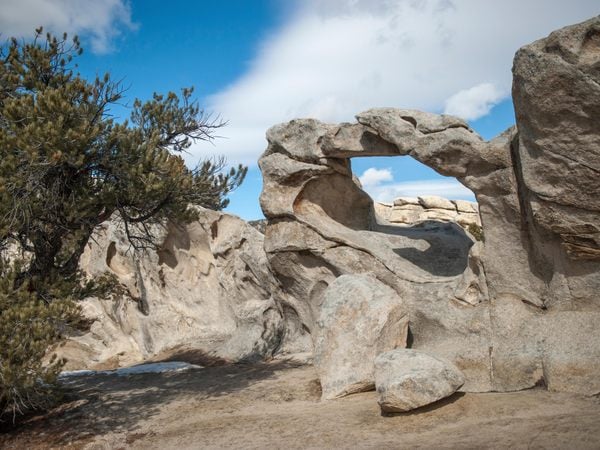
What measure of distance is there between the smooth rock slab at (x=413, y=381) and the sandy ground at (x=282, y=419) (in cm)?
25

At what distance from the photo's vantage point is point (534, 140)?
8.88 metres

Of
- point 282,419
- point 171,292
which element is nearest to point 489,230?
point 282,419

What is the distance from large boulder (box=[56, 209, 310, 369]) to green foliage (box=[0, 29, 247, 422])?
249 inches

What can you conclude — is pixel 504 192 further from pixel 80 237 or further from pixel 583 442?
pixel 80 237

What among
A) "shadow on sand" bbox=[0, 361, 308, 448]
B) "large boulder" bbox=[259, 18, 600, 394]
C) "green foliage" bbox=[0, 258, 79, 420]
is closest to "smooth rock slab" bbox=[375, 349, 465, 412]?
"large boulder" bbox=[259, 18, 600, 394]

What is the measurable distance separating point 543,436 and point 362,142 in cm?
719

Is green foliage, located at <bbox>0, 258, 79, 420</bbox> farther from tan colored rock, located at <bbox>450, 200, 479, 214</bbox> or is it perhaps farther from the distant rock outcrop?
tan colored rock, located at <bbox>450, 200, 479, 214</bbox>

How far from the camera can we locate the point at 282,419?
8883 millimetres

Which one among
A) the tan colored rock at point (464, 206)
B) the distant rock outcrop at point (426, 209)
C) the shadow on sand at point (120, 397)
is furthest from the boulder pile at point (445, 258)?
the tan colored rock at point (464, 206)

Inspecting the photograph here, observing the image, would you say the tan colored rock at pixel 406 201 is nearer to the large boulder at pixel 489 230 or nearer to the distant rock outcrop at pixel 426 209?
the distant rock outcrop at pixel 426 209

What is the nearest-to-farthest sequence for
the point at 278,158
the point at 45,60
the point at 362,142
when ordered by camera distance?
the point at 45,60, the point at 362,142, the point at 278,158

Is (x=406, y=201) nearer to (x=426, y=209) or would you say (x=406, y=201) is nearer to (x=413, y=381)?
(x=426, y=209)

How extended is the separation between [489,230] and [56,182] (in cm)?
753

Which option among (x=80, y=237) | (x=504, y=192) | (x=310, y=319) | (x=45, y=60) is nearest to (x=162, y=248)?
(x=310, y=319)
